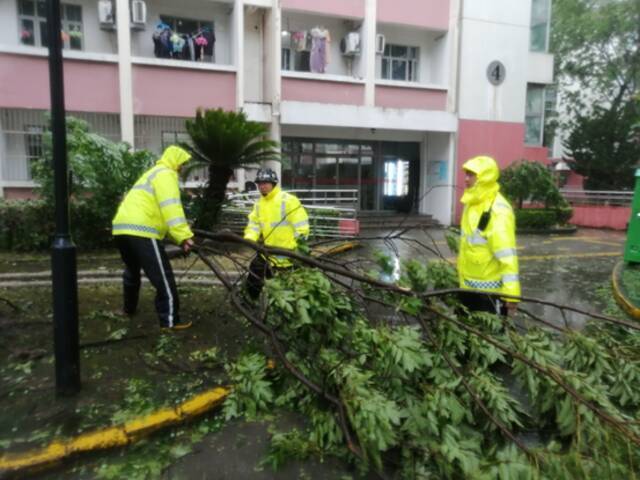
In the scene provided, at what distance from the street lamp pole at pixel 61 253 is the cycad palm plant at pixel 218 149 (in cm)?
548

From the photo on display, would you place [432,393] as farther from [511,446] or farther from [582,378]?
[582,378]

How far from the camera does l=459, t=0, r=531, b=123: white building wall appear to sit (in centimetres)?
1716

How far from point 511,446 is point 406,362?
630 millimetres

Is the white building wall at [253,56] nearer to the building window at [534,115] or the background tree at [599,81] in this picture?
the building window at [534,115]

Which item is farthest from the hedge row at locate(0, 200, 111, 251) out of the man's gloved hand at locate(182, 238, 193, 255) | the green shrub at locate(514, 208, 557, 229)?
the green shrub at locate(514, 208, 557, 229)

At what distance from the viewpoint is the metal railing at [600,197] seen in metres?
19.2

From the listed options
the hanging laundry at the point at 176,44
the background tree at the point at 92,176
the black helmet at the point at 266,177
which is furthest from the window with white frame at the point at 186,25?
the black helmet at the point at 266,177

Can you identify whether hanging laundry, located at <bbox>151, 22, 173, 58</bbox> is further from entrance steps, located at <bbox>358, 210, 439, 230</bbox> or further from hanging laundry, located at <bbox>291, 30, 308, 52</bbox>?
entrance steps, located at <bbox>358, 210, 439, 230</bbox>

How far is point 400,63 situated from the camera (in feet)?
58.8

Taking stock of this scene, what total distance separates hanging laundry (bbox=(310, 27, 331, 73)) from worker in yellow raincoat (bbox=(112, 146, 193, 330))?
12446 mm

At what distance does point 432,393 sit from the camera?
2.68 meters

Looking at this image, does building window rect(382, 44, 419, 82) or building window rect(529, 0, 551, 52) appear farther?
building window rect(529, 0, 551, 52)

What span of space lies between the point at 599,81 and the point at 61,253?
3017 cm

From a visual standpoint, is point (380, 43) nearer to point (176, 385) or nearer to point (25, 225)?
point (25, 225)
